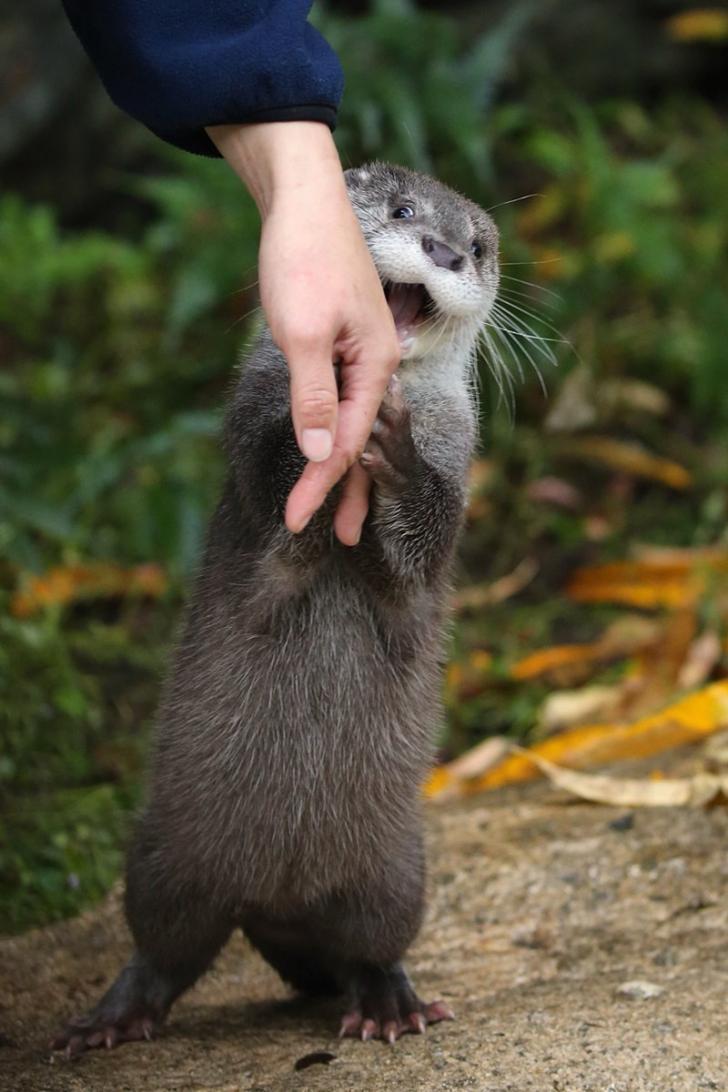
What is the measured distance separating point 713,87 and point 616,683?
4.59 metres

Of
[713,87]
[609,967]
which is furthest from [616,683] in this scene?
[713,87]

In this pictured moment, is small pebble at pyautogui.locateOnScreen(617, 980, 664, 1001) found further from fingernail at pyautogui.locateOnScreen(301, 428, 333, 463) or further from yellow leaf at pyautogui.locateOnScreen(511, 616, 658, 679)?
yellow leaf at pyautogui.locateOnScreen(511, 616, 658, 679)

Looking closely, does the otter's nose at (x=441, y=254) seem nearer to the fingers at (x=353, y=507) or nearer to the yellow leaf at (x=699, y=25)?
the fingers at (x=353, y=507)

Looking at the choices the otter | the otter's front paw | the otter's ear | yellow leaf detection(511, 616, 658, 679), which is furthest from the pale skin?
yellow leaf detection(511, 616, 658, 679)

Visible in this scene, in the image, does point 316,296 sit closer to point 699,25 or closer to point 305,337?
point 305,337

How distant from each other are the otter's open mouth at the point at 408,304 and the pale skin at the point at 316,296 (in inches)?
22.3

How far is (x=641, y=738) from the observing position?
15.2ft

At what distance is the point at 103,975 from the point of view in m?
3.67

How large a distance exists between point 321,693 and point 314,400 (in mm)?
961

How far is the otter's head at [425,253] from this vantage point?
3.00 metres

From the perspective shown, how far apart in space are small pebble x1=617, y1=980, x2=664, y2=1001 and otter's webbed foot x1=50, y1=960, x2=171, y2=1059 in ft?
3.10

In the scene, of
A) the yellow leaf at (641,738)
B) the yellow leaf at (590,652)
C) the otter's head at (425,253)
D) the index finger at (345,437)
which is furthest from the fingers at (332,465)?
the yellow leaf at (590,652)

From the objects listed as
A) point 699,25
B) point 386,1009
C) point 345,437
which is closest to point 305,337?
point 345,437

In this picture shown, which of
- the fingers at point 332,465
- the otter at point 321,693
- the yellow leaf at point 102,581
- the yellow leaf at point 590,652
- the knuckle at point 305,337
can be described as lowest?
the yellow leaf at point 590,652
